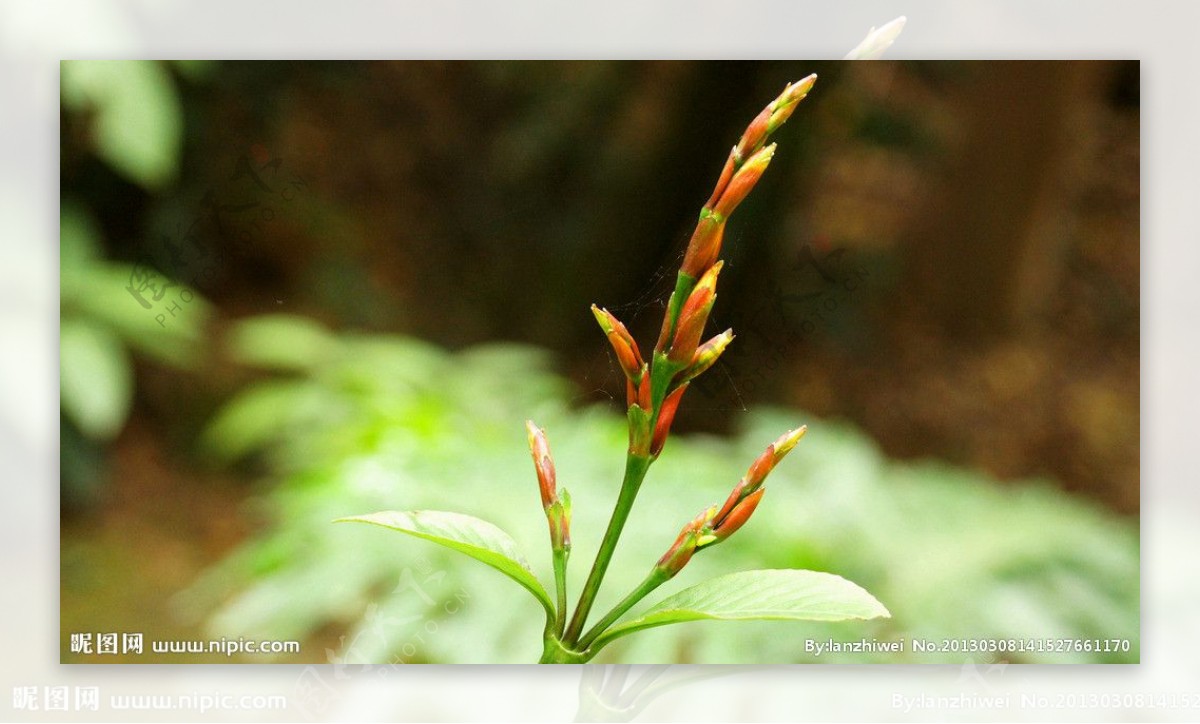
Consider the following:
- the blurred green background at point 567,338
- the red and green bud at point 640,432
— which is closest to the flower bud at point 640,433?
the red and green bud at point 640,432

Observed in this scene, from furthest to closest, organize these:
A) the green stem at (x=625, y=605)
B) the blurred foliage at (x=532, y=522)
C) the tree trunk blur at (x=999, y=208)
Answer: the tree trunk blur at (x=999, y=208) → the blurred foliage at (x=532, y=522) → the green stem at (x=625, y=605)

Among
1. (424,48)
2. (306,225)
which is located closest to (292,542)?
(306,225)

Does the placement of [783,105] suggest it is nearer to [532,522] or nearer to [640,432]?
[640,432]

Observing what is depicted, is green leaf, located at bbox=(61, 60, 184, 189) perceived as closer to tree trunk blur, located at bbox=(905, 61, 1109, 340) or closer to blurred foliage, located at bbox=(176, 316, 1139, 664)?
blurred foliage, located at bbox=(176, 316, 1139, 664)

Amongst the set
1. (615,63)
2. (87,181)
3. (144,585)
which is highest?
(615,63)

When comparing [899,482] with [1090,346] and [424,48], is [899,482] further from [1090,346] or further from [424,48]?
[424,48]

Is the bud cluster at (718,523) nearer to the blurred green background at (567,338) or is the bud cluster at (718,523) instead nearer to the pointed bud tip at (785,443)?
the pointed bud tip at (785,443)

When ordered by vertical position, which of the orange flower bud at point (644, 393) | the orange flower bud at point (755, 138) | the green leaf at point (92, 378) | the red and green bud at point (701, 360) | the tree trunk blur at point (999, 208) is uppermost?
the orange flower bud at point (755, 138)
